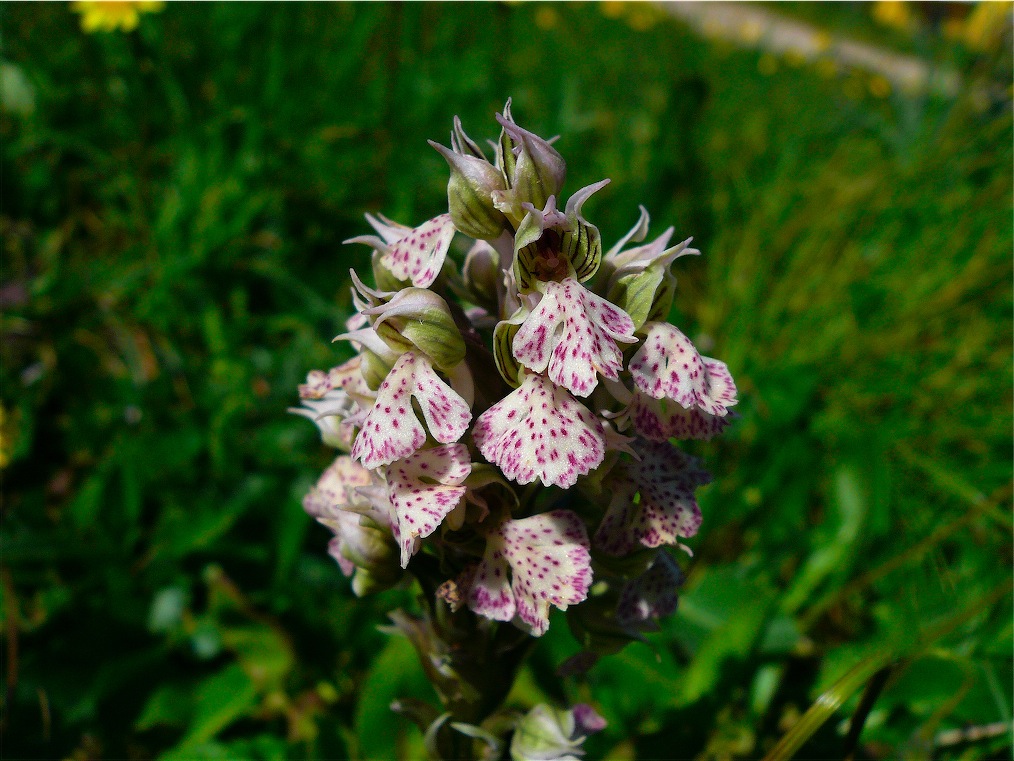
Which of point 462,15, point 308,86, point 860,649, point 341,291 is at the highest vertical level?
point 462,15

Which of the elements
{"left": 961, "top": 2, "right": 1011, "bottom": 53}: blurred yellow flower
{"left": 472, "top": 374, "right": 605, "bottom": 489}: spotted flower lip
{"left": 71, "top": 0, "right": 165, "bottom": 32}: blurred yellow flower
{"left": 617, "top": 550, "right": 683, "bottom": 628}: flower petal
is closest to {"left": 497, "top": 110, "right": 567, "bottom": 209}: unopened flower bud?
{"left": 472, "top": 374, "right": 605, "bottom": 489}: spotted flower lip

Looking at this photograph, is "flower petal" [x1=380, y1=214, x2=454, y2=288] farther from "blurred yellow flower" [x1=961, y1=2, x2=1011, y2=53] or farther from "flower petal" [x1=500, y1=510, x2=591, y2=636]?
"blurred yellow flower" [x1=961, y1=2, x2=1011, y2=53]

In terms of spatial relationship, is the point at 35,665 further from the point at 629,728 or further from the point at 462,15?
the point at 462,15

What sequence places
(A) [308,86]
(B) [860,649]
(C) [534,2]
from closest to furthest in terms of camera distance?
(B) [860,649] < (A) [308,86] < (C) [534,2]

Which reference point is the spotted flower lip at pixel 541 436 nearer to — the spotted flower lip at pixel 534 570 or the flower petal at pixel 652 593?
the spotted flower lip at pixel 534 570

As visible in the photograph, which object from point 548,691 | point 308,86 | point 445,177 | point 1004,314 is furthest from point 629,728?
point 308,86

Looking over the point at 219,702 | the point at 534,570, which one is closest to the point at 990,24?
the point at 534,570

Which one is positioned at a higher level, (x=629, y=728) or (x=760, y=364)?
(x=760, y=364)
